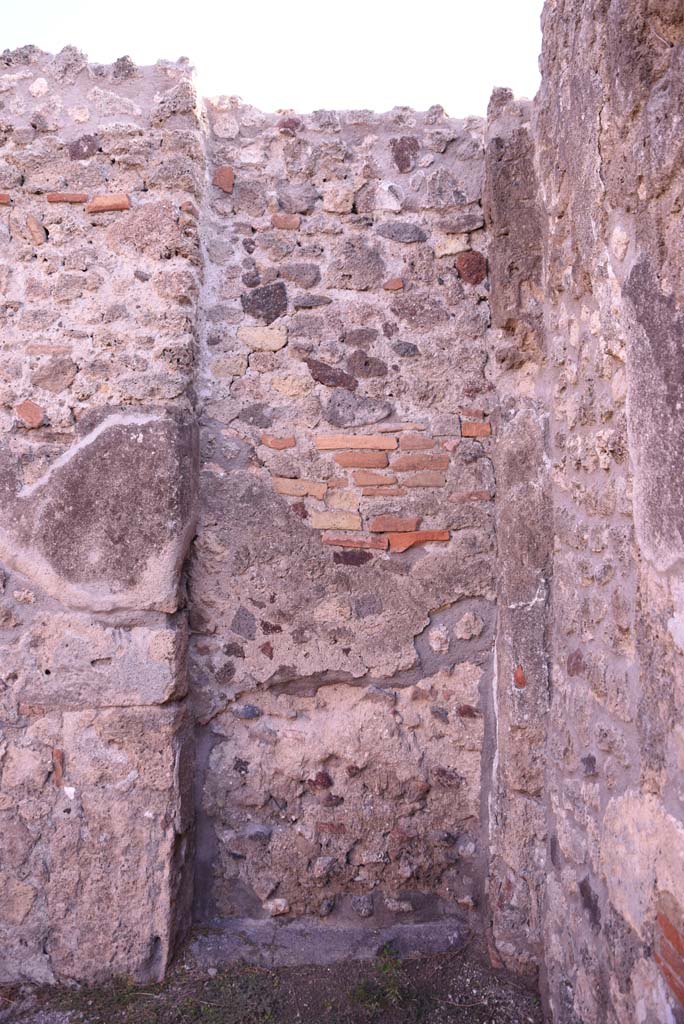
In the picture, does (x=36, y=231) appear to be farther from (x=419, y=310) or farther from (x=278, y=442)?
(x=419, y=310)

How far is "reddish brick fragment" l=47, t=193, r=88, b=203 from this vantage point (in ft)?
8.41

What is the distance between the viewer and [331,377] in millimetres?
2619

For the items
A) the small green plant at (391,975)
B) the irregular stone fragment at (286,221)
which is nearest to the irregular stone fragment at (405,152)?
the irregular stone fragment at (286,221)

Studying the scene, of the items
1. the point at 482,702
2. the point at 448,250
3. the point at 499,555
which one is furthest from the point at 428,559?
the point at 448,250

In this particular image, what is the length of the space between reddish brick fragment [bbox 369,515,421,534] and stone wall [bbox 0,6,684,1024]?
15mm

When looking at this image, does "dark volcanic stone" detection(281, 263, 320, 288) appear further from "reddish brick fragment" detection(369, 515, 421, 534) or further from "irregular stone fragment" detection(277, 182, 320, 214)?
"reddish brick fragment" detection(369, 515, 421, 534)

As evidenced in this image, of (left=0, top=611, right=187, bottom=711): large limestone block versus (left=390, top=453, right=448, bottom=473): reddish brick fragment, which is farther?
(left=390, top=453, right=448, bottom=473): reddish brick fragment

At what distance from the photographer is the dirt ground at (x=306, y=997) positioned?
2219 millimetres

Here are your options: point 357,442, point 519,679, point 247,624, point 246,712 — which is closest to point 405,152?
point 357,442

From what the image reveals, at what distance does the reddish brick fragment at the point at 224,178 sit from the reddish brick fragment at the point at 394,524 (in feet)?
4.17

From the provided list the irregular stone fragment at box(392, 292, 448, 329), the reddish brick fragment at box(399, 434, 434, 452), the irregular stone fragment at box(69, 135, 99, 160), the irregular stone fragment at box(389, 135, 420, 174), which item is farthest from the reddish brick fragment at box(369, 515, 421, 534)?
the irregular stone fragment at box(69, 135, 99, 160)

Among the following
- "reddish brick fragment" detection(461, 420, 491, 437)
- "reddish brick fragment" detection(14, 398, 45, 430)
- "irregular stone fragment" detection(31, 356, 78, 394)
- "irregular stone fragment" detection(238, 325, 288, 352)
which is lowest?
"reddish brick fragment" detection(461, 420, 491, 437)

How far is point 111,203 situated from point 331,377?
93cm

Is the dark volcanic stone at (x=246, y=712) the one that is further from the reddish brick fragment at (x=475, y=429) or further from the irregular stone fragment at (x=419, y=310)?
the irregular stone fragment at (x=419, y=310)
